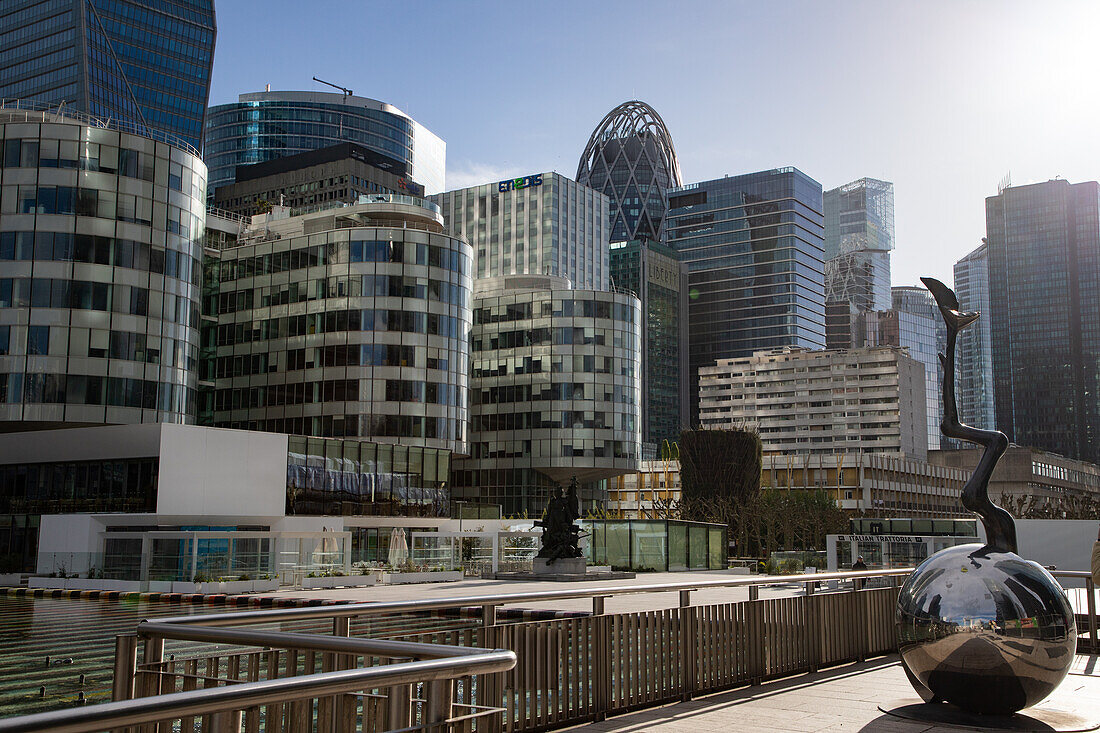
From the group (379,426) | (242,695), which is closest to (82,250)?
(379,426)

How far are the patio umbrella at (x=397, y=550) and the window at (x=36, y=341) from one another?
27.5 meters

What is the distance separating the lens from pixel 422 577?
4778cm

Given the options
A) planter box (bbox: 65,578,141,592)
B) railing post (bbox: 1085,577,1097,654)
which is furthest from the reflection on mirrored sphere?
planter box (bbox: 65,578,141,592)

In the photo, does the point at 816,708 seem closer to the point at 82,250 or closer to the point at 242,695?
the point at 242,695

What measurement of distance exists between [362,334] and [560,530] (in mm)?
39014

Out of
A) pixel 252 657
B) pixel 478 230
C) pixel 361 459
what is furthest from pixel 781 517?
pixel 478 230

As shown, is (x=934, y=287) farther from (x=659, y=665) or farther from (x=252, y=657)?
(x=252, y=657)

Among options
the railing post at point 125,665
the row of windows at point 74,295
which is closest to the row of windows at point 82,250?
the row of windows at point 74,295

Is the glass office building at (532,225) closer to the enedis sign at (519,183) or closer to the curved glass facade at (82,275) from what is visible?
the enedis sign at (519,183)

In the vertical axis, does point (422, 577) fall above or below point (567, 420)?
below

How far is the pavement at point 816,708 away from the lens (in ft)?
31.1

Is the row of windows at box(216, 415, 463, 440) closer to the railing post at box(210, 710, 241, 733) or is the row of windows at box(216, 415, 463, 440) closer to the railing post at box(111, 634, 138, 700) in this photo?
the railing post at box(111, 634, 138, 700)

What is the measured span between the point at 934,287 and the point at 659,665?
541cm

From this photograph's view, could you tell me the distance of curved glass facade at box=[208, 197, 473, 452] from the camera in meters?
79.3
